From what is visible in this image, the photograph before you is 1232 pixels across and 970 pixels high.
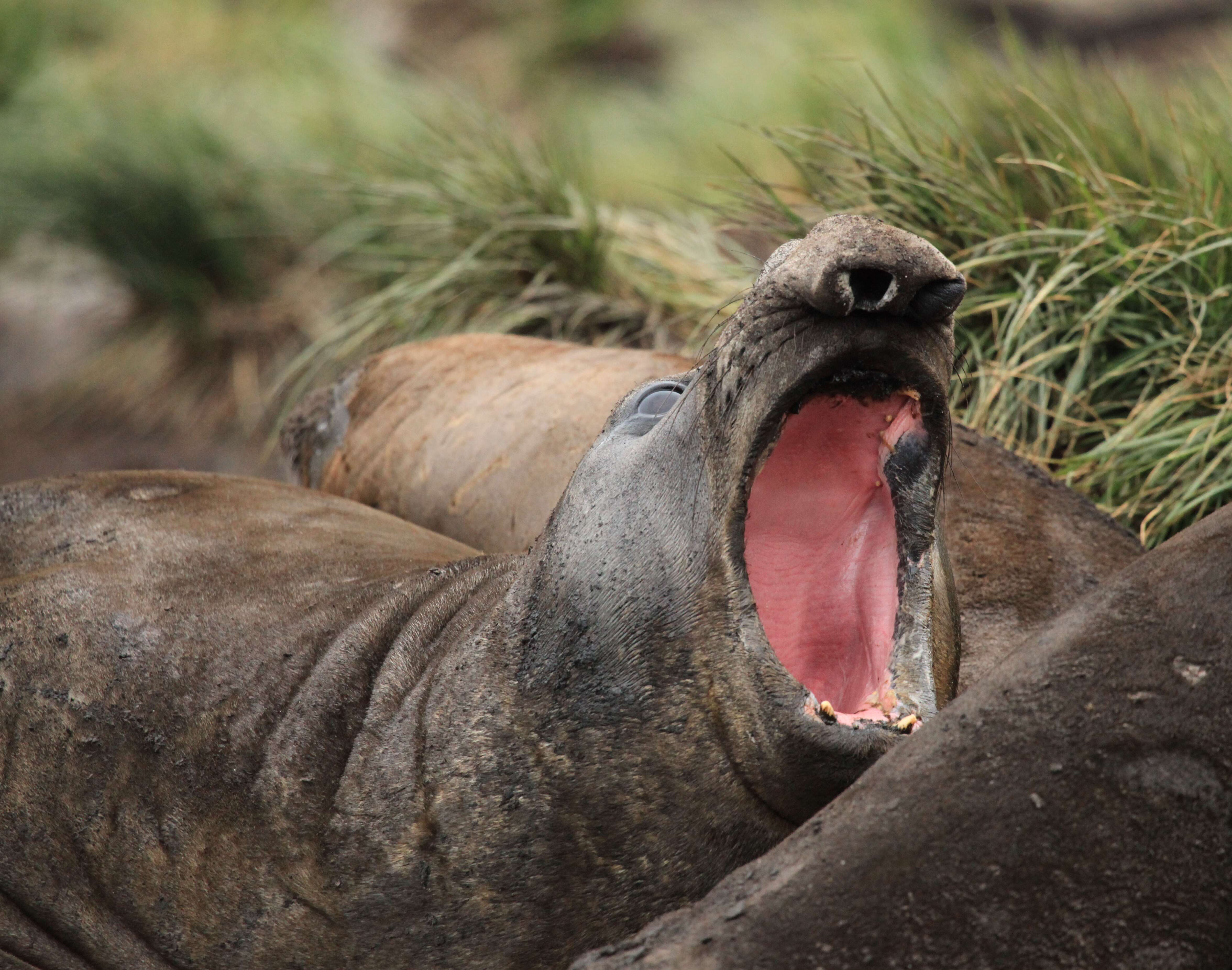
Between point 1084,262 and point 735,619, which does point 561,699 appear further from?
point 1084,262

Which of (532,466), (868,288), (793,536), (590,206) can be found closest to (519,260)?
(590,206)

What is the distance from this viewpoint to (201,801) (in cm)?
264

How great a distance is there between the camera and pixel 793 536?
2543 mm

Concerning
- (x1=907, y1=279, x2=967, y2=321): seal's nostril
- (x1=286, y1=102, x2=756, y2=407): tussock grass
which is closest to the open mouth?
(x1=907, y1=279, x2=967, y2=321): seal's nostril

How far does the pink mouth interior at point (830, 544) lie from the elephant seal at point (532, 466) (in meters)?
0.46

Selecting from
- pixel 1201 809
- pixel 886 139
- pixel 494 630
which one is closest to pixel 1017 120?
pixel 886 139

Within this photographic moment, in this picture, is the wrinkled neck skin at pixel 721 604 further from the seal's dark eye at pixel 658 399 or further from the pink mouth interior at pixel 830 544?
the seal's dark eye at pixel 658 399

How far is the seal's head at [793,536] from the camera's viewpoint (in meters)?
2.21

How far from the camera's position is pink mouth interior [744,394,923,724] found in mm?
2424

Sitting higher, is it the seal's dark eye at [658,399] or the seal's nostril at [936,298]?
the seal's nostril at [936,298]

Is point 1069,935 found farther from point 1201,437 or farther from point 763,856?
point 1201,437

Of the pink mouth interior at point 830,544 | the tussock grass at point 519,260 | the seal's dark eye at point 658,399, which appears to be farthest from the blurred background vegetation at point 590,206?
the pink mouth interior at point 830,544

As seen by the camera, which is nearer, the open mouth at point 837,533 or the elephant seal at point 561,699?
the elephant seal at point 561,699

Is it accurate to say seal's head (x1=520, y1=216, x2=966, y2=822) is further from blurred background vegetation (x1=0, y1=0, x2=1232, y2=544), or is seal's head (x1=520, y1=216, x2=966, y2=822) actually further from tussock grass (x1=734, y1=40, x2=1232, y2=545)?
tussock grass (x1=734, y1=40, x2=1232, y2=545)
